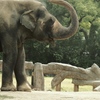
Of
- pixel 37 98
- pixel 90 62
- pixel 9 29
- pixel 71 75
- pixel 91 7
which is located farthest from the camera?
pixel 90 62

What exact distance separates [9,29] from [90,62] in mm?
24892

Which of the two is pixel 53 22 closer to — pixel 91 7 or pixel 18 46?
pixel 18 46

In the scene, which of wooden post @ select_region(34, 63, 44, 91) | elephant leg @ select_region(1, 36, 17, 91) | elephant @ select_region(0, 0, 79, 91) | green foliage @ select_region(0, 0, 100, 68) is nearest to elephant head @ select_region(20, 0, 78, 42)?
elephant @ select_region(0, 0, 79, 91)

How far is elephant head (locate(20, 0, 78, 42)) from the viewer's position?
1028cm

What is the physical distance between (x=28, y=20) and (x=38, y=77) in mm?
3232

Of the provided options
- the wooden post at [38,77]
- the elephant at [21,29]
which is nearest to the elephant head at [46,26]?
the elephant at [21,29]

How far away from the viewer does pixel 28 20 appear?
404 inches

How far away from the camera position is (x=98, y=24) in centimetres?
3262

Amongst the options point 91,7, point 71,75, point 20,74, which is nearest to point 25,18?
point 20,74

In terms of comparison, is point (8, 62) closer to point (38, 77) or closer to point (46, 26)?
point (46, 26)

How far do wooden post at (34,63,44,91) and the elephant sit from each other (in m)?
2.44

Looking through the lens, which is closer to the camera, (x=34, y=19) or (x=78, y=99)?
(x=78, y=99)

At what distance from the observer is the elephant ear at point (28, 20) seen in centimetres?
1010

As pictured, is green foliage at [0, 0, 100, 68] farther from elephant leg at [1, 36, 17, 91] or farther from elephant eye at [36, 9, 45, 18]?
elephant leg at [1, 36, 17, 91]
